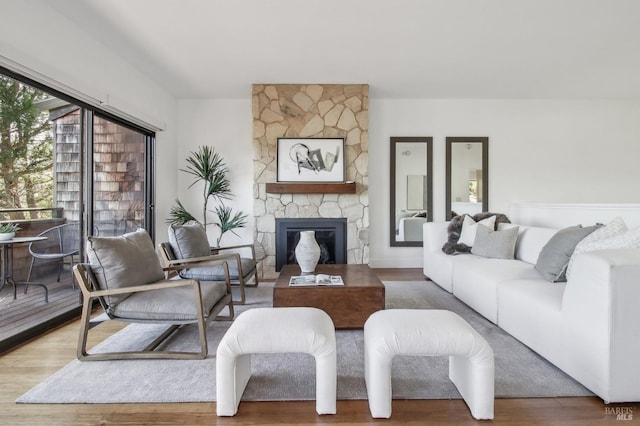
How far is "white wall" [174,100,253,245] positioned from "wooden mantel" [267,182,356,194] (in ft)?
2.10

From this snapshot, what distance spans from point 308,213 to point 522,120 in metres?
3.61

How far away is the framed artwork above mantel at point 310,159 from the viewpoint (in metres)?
4.43

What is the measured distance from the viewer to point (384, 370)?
1438mm

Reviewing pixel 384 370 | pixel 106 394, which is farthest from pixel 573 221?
pixel 106 394

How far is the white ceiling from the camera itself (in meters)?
2.63

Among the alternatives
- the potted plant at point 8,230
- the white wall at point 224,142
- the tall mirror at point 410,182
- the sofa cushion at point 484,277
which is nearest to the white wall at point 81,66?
the white wall at point 224,142

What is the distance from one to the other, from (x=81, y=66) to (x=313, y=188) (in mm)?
2733

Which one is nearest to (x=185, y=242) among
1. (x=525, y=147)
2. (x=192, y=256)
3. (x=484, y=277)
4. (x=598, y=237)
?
(x=192, y=256)

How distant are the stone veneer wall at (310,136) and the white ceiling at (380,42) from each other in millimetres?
226

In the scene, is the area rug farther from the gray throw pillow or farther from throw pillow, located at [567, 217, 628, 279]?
the gray throw pillow

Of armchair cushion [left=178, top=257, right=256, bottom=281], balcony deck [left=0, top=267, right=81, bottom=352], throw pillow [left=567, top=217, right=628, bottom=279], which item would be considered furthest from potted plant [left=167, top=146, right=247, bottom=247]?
throw pillow [left=567, top=217, right=628, bottom=279]

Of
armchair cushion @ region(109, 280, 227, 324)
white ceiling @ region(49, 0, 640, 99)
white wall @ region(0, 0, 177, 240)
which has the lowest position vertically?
armchair cushion @ region(109, 280, 227, 324)

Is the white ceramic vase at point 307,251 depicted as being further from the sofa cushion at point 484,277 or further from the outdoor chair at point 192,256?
the sofa cushion at point 484,277

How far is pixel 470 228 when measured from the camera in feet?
12.3
